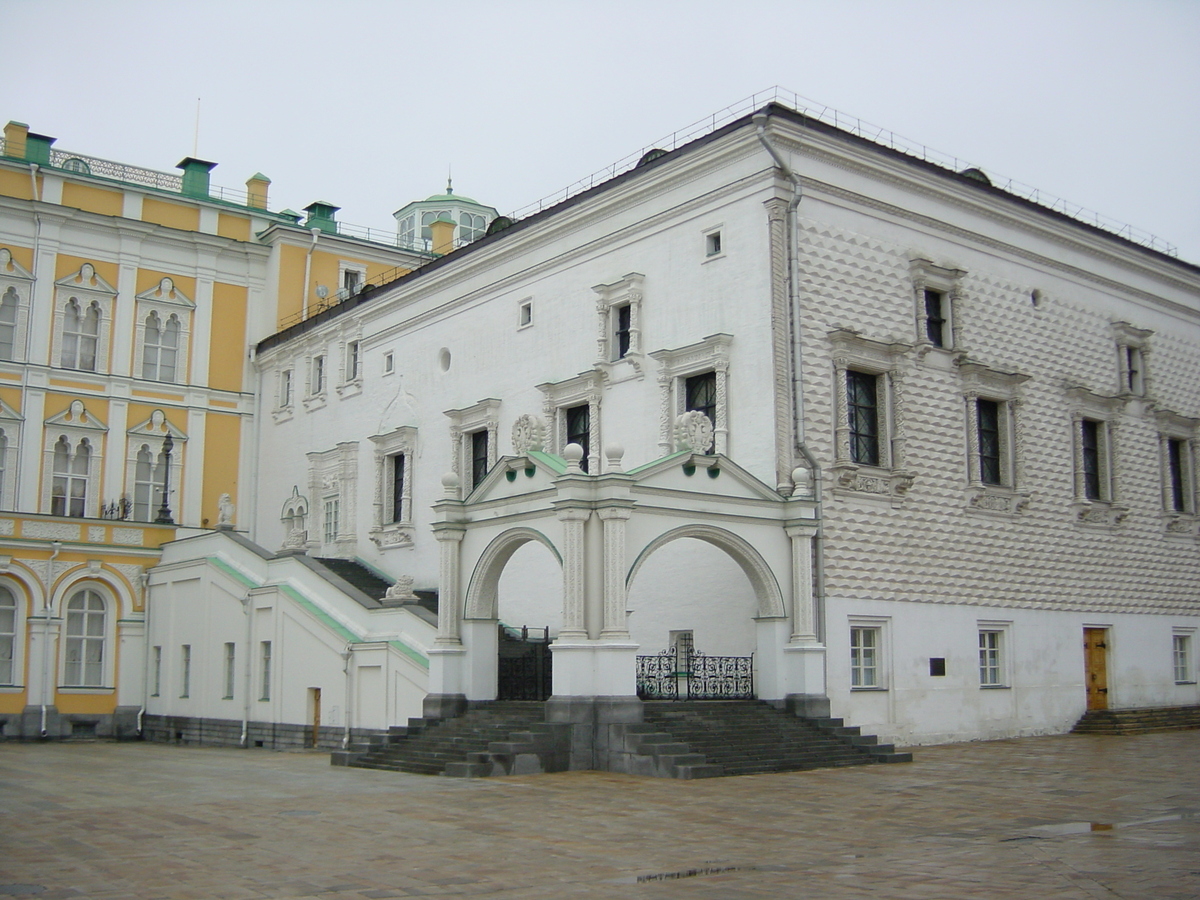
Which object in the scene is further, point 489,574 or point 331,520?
point 331,520

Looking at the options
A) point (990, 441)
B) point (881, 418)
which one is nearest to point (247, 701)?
point (881, 418)

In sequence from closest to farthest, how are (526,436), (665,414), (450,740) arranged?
1. (450,740)
2. (526,436)
3. (665,414)

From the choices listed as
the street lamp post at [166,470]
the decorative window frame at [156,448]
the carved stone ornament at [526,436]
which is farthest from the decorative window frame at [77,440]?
the carved stone ornament at [526,436]

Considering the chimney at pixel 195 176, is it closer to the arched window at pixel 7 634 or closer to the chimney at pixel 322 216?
the chimney at pixel 322 216

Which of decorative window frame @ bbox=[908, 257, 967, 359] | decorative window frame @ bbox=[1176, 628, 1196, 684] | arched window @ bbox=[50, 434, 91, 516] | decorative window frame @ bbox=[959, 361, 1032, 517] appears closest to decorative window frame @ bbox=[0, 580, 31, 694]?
arched window @ bbox=[50, 434, 91, 516]

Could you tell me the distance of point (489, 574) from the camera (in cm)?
2088

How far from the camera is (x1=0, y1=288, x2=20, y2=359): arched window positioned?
116 ft

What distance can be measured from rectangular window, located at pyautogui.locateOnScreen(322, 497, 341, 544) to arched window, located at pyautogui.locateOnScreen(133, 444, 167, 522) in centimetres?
606

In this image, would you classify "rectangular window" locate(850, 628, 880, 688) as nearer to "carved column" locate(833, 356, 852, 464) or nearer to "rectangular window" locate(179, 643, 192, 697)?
"carved column" locate(833, 356, 852, 464)

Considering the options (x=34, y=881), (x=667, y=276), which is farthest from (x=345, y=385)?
(x=34, y=881)

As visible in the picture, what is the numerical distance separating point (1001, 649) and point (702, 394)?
7961mm

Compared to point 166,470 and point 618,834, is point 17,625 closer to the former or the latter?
point 166,470

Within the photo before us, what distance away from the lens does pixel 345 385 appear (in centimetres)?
3491

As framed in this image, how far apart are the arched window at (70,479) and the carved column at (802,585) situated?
79.0ft
